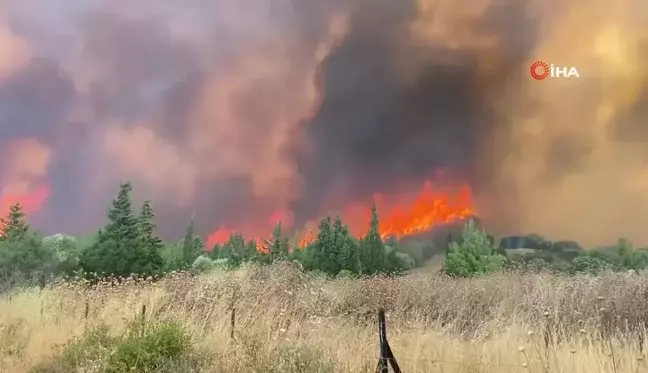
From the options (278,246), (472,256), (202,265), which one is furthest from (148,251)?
(472,256)

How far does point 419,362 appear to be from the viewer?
2656mm

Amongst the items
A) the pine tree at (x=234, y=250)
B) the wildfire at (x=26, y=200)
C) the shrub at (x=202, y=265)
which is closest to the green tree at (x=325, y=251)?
the pine tree at (x=234, y=250)

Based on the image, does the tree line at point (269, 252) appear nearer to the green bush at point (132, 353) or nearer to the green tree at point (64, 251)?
the green tree at point (64, 251)

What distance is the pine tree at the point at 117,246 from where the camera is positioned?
5.25 metres

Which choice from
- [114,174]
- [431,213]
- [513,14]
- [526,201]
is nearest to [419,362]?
[431,213]

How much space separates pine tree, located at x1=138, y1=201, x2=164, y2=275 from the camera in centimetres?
537

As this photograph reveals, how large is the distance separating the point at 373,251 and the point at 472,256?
112 centimetres

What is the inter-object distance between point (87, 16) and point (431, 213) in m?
4.79

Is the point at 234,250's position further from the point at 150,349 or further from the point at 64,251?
the point at 150,349

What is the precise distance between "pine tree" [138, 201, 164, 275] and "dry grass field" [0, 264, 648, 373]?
1.46ft

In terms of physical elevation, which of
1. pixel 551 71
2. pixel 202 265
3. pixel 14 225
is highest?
pixel 551 71

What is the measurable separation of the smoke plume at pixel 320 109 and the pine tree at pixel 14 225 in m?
0.15

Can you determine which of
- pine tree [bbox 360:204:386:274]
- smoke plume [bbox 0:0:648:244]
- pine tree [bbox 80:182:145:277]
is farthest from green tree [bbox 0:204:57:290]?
pine tree [bbox 360:204:386:274]

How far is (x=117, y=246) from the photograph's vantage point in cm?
536
